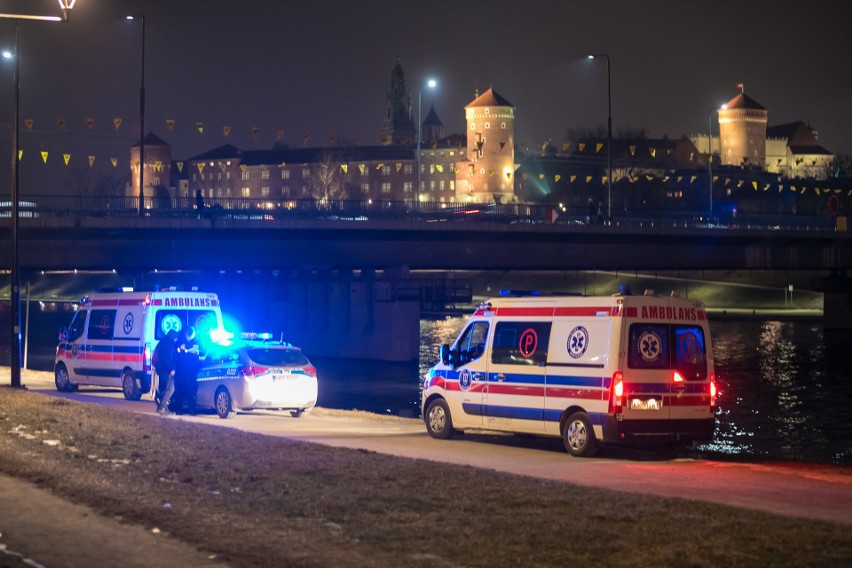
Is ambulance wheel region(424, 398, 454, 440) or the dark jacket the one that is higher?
the dark jacket

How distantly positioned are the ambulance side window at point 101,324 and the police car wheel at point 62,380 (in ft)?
5.57

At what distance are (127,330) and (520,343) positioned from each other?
1324 cm

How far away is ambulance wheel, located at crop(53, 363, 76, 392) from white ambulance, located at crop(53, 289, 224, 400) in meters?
0.14

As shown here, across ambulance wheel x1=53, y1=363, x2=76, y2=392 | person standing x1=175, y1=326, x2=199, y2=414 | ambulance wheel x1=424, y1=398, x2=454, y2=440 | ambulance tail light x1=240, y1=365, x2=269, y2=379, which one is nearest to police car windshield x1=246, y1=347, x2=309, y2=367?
ambulance tail light x1=240, y1=365, x2=269, y2=379

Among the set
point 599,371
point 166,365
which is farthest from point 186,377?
point 599,371

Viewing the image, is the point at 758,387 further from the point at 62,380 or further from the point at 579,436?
the point at 579,436

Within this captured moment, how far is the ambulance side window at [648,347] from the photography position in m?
18.9

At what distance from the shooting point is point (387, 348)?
2699 inches

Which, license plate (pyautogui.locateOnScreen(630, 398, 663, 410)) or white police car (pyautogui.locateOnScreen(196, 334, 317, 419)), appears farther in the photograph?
white police car (pyautogui.locateOnScreen(196, 334, 317, 419))

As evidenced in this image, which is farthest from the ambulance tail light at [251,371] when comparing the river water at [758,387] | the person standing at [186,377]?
the river water at [758,387]

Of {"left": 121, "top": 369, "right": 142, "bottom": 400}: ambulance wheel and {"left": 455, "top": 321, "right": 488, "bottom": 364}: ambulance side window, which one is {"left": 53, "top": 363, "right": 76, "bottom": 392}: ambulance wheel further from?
{"left": 455, "top": 321, "right": 488, "bottom": 364}: ambulance side window

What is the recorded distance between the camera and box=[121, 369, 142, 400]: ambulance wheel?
99.9 ft

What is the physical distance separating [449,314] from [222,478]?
333 ft

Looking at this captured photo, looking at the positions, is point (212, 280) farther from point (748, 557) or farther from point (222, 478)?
point (748, 557)
